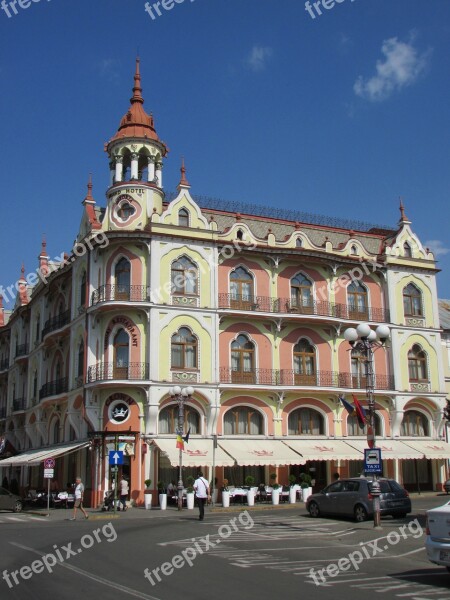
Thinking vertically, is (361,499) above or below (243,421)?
below

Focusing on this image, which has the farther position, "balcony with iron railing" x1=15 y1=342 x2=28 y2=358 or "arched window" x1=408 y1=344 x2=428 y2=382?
"balcony with iron railing" x1=15 y1=342 x2=28 y2=358

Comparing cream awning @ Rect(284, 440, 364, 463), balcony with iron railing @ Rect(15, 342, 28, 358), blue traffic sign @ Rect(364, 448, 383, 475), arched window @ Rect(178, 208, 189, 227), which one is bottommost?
blue traffic sign @ Rect(364, 448, 383, 475)

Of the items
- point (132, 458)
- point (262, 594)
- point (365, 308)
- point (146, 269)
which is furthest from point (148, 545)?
point (365, 308)

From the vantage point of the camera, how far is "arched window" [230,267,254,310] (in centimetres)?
3941

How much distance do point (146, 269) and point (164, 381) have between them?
5.98 m

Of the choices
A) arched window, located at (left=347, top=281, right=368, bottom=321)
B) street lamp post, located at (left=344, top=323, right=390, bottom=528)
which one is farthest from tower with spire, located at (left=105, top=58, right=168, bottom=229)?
street lamp post, located at (left=344, top=323, right=390, bottom=528)

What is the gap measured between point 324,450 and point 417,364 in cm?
943

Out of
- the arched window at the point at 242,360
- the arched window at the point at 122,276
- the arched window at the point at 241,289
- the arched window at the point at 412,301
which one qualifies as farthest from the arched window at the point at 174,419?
the arched window at the point at 412,301

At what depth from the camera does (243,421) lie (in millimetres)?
39000

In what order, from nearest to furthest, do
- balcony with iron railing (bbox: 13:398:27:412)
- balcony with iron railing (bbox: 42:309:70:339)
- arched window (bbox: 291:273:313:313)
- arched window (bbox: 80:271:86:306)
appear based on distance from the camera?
arched window (bbox: 80:271:86:306)
arched window (bbox: 291:273:313:313)
balcony with iron railing (bbox: 42:309:70:339)
balcony with iron railing (bbox: 13:398:27:412)

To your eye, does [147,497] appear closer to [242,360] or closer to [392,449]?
[242,360]

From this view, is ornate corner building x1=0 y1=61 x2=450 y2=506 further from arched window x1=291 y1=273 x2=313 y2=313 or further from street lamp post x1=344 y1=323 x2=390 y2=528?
street lamp post x1=344 y1=323 x2=390 y2=528

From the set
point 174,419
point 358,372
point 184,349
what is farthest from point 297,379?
point 174,419

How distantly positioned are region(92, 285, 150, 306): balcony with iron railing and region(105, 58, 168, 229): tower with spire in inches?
136
